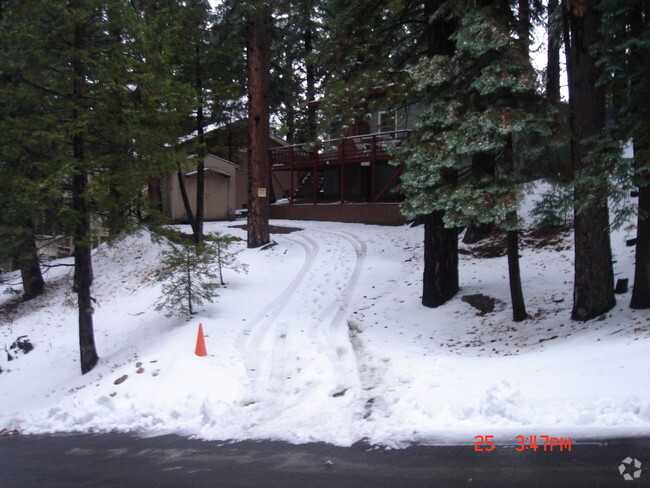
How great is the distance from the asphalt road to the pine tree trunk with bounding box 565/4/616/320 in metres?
4.25

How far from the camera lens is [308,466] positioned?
5.11 meters

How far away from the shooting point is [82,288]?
34.2 ft

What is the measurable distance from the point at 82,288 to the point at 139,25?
525 centimetres

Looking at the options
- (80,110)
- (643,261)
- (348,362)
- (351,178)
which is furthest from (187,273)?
(351,178)

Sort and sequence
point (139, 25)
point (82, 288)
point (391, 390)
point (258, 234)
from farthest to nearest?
point (258, 234), point (82, 288), point (139, 25), point (391, 390)

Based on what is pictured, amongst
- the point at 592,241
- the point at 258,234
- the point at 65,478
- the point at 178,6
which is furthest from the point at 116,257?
the point at 592,241

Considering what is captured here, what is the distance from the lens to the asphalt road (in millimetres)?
4410

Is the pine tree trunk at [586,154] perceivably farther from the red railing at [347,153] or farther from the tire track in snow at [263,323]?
the red railing at [347,153]

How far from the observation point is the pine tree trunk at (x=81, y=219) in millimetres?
9492

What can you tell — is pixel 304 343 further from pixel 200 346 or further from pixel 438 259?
pixel 438 259

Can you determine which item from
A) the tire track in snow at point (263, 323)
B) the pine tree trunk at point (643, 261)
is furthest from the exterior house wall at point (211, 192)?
the pine tree trunk at point (643, 261)

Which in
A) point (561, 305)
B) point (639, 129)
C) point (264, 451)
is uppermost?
point (639, 129)

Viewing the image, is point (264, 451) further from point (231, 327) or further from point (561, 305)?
point (561, 305)
